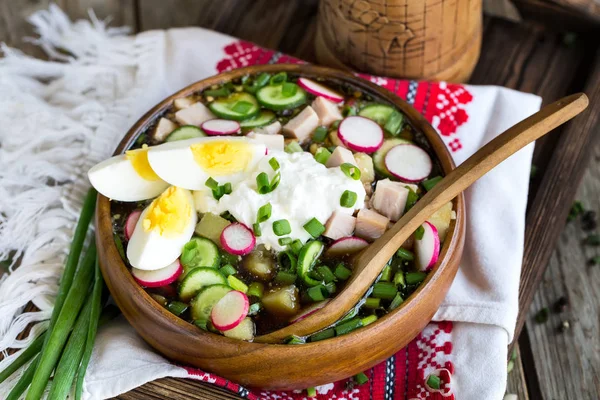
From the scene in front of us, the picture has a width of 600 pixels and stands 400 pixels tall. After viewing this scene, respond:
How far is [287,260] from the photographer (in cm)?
208

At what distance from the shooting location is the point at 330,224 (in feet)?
6.82

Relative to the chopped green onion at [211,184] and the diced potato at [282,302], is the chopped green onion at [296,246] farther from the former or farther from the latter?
the chopped green onion at [211,184]

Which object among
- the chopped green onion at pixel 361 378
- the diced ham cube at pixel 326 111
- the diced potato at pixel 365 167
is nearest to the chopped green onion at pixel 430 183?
the diced potato at pixel 365 167

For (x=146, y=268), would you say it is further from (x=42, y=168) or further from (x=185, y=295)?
(x=42, y=168)

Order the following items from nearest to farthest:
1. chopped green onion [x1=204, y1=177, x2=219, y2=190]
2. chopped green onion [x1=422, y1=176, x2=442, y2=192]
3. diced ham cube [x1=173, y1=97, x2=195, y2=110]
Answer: chopped green onion [x1=204, y1=177, x2=219, y2=190]
chopped green onion [x1=422, y1=176, x2=442, y2=192]
diced ham cube [x1=173, y1=97, x2=195, y2=110]

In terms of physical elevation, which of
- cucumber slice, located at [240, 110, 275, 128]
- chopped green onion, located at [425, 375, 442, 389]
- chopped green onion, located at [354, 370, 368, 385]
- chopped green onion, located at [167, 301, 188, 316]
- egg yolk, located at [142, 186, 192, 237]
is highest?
cucumber slice, located at [240, 110, 275, 128]

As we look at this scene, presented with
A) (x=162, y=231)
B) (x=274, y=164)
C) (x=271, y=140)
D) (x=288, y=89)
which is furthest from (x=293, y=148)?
(x=162, y=231)

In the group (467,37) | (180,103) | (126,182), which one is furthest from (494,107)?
(126,182)

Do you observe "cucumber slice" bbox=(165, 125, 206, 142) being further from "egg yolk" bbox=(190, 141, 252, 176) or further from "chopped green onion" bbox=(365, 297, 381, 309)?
"chopped green onion" bbox=(365, 297, 381, 309)

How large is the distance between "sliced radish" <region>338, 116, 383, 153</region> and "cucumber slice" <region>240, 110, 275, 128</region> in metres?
0.24

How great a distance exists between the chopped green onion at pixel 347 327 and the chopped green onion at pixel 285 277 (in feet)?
0.61

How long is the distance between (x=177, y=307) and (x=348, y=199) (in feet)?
1.82

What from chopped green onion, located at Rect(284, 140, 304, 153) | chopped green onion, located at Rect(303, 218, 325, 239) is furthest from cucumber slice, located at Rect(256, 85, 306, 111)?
chopped green onion, located at Rect(303, 218, 325, 239)

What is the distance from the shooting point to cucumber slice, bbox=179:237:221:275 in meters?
2.05
